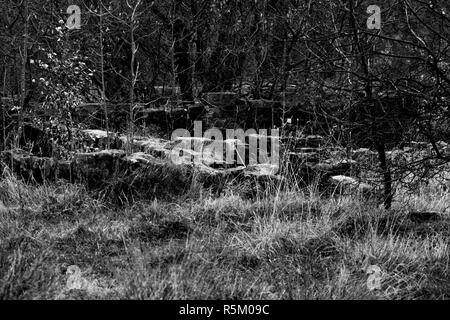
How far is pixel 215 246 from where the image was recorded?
3.78 meters

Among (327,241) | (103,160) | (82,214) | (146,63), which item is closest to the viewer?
(327,241)

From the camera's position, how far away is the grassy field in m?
3.03

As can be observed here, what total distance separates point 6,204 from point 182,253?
6.97ft

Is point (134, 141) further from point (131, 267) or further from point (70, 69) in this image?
point (131, 267)

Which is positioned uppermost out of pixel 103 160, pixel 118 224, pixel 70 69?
pixel 70 69

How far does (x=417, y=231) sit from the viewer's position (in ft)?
14.1

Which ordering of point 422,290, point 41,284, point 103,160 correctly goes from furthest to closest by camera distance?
point 103,160 < point 422,290 < point 41,284

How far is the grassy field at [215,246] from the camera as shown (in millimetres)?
3029

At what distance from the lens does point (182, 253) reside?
11.9 feet

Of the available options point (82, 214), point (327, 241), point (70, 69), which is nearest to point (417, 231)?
point (327, 241)
